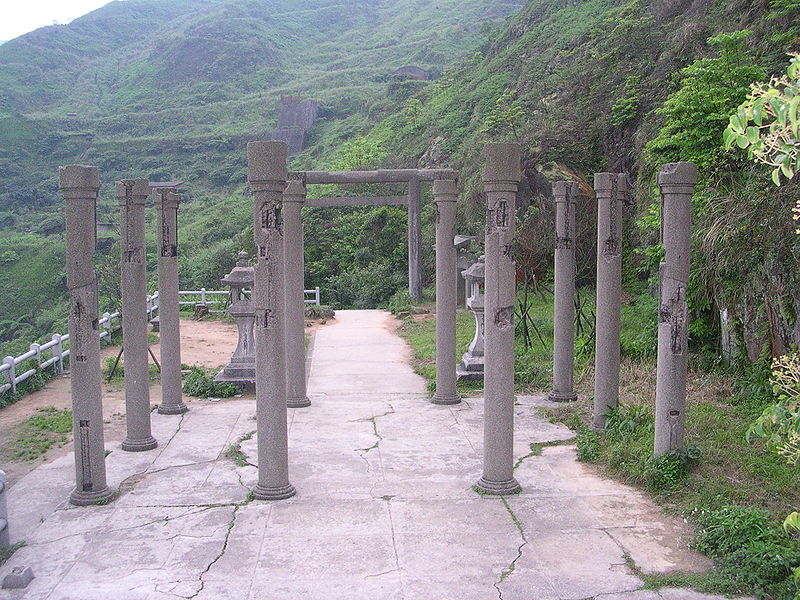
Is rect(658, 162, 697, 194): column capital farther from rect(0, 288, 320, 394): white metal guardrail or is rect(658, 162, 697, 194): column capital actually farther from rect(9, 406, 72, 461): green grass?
rect(0, 288, 320, 394): white metal guardrail

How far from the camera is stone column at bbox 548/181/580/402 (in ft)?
33.6

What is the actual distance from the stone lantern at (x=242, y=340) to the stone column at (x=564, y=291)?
475cm

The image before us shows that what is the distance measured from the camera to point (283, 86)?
229ft

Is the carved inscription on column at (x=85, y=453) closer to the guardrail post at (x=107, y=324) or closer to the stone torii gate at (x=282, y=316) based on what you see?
the stone torii gate at (x=282, y=316)

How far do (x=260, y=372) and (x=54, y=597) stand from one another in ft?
8.04

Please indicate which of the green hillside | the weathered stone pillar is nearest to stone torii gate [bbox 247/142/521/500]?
the green hillside

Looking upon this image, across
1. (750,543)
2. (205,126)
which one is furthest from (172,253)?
(205,126)

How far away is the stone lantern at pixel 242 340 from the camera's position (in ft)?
39.1

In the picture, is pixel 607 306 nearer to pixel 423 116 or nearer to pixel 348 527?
pixel 348 527

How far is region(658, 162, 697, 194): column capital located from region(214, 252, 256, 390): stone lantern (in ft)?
22.9

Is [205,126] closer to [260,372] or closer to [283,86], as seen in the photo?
[283,86]

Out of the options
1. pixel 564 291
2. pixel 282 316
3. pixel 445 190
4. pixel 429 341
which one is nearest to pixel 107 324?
pixel 429 341

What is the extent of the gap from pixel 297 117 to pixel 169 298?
47805 mm

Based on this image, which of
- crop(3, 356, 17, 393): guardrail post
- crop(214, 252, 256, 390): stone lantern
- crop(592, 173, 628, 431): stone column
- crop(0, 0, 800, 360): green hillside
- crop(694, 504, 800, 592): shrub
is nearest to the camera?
crop(694, 504, 800, 592): shrub
